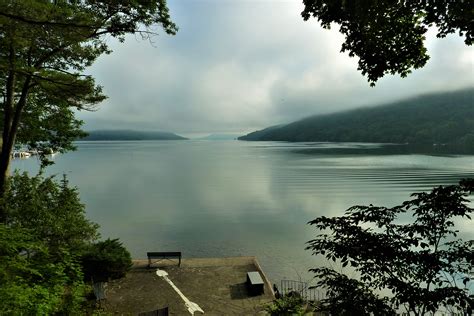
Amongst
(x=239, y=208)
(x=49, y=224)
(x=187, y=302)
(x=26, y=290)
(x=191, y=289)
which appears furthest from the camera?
(x=239, y=208)

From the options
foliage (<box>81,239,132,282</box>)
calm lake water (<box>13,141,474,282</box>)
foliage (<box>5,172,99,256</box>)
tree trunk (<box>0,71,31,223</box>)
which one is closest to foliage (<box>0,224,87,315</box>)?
foliage (<box>5,172,99,256</box>)

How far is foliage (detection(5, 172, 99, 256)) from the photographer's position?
14281mm

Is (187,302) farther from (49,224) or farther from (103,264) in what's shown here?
(49,224)

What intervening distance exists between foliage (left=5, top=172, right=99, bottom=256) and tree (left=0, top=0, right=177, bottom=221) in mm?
727

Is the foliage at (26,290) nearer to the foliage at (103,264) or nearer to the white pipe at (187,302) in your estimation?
the foliage at (103,264)

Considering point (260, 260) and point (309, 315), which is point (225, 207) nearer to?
point (260, 260)

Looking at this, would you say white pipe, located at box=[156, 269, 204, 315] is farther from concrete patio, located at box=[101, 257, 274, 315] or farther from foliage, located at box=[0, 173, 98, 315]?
foliage, located at box=[0, 173, 98, 315]

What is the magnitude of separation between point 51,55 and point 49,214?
753 centimetres

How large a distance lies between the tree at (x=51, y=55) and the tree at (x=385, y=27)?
6.98 meters

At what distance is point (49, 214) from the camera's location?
14531 millimetres

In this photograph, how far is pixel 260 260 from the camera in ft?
83.6

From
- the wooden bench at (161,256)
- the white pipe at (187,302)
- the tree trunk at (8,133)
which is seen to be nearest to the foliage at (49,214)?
the tree trunk at (8,133)

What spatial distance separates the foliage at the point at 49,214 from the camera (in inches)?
562

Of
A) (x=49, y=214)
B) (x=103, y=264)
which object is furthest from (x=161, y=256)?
(x=49, y=214)
